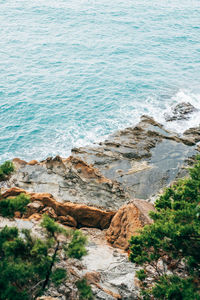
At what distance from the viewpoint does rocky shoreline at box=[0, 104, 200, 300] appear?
15.1m

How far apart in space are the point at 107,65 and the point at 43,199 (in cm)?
3784

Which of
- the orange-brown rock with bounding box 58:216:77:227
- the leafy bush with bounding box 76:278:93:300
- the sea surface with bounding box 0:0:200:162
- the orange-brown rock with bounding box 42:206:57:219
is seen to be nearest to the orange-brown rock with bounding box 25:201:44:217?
the orange-brown rock with bounding box 42:206:57:219

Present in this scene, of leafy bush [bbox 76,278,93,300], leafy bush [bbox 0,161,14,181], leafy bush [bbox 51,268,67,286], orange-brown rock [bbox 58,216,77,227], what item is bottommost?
orange-brown rock [bbox 58,216,77,227]

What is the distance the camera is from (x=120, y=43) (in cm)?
6038

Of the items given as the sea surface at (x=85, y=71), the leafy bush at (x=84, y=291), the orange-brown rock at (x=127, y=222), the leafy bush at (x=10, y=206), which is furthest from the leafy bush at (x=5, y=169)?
the sea surface at (x=85, y=71)

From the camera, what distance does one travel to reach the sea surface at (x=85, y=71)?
35594 millimetres

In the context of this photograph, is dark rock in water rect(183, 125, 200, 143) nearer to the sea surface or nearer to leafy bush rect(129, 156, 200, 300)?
the sea surface

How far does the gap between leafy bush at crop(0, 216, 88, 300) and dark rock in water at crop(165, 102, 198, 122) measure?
29.4 meters

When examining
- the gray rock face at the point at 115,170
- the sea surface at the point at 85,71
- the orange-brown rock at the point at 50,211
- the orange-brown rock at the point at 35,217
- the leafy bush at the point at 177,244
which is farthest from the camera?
the sea surface at the point at 85,71

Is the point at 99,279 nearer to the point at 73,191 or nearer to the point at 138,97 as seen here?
the point at 73,191

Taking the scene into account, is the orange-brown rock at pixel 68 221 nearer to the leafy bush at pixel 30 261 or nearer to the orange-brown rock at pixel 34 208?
the orange-brown rock at pixel 34 208

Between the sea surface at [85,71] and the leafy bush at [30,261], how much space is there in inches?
864

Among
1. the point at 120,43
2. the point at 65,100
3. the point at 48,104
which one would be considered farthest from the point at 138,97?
the point at 120,43

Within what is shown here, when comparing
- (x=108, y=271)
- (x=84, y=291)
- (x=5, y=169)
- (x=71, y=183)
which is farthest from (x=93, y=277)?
(x=71, y=183)
